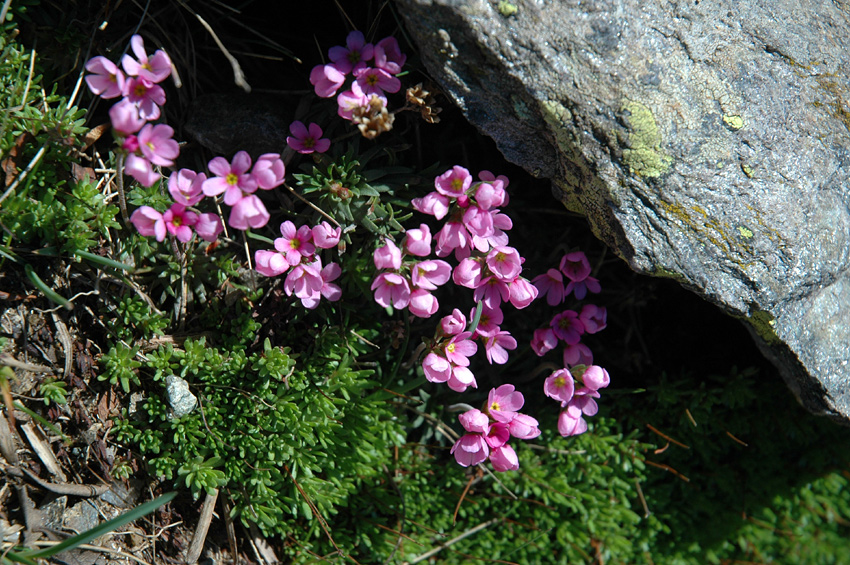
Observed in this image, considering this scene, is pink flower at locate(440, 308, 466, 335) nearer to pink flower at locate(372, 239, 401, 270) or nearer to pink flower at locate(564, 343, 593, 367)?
pink flower at locate(372, 239, 401, 270)

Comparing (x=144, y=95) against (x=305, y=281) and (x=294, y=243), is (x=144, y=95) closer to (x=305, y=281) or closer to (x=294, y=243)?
(x=294, y=243)

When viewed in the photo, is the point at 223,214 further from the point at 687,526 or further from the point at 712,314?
the point at 687,526

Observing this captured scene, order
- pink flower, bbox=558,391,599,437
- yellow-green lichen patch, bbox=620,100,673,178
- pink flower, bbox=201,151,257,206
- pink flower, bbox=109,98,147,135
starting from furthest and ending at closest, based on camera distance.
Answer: pink flower, bbox=558,391,599,437
yellow-green lichen patch, bbox=620,100,673,178
pink flower, bbox=201,151,257,206
pink flower, bbox=109,98,147,135

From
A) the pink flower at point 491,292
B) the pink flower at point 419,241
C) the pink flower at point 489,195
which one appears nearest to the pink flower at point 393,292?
the pink flower at point 419,241

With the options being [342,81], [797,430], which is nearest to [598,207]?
[342,81]

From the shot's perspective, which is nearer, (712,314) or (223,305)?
(223,305)

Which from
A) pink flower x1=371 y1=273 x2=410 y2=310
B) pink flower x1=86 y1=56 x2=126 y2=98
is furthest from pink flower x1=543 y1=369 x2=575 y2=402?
pink flower x1=86 y1=56 x2=126 y2=98
